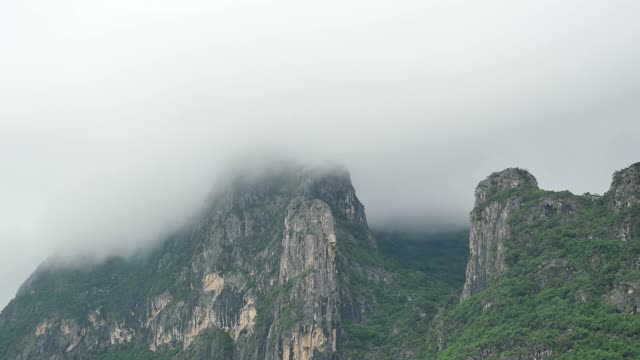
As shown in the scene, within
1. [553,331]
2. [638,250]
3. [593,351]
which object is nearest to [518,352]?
[553,331]

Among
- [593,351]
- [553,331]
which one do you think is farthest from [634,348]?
[553,331]

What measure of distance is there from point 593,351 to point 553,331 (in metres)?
16.4

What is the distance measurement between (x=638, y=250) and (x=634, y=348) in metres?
35.0

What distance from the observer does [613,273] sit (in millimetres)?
197625

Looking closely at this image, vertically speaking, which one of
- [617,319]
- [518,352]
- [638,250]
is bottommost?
[518,352]

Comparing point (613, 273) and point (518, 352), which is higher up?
point (613, 273)

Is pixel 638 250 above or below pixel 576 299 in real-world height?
above

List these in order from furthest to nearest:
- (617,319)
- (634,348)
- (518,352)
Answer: (518,352), (617,319), (634,348)

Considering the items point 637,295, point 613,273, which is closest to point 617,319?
point 637,295

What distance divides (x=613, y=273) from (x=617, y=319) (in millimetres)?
19204

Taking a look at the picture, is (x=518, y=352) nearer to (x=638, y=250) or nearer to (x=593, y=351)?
(x=593, y=351)

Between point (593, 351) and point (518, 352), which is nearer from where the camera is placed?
point (593, 351)

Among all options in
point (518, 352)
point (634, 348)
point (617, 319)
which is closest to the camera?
point (634, 348)

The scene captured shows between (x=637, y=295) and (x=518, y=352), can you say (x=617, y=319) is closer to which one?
(x=637, y=295)
